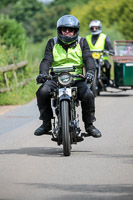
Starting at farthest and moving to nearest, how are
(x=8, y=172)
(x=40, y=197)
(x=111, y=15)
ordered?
(x=111, y=15)
(x=8, y=172)
(x=40, y=197)

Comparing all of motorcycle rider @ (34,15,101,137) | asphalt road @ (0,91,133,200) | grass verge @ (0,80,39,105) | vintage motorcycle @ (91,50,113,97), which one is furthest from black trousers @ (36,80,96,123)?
vintage motorcycle @ (91,50,113,97)

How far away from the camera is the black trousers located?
927 centimetres

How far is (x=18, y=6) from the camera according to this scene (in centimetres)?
9831

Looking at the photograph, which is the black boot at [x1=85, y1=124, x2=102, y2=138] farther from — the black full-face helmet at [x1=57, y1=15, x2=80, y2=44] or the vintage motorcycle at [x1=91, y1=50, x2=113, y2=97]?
the vintage motorcycle at [x1=91, y1=50, x2=113, y2=97]

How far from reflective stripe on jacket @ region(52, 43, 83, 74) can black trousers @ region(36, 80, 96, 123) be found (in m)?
0.29

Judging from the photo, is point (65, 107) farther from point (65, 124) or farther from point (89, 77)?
point (89, 77)

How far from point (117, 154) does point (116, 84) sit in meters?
10.6

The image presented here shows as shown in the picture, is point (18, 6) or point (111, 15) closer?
point (111, 15)

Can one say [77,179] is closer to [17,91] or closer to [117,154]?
[117,154]

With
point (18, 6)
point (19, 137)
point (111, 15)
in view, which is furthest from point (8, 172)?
point (18, 6)

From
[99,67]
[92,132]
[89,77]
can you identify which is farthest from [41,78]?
[99,67]

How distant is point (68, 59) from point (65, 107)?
878 millimetres

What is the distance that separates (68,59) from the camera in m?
9.53

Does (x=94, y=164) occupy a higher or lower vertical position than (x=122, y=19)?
higher
